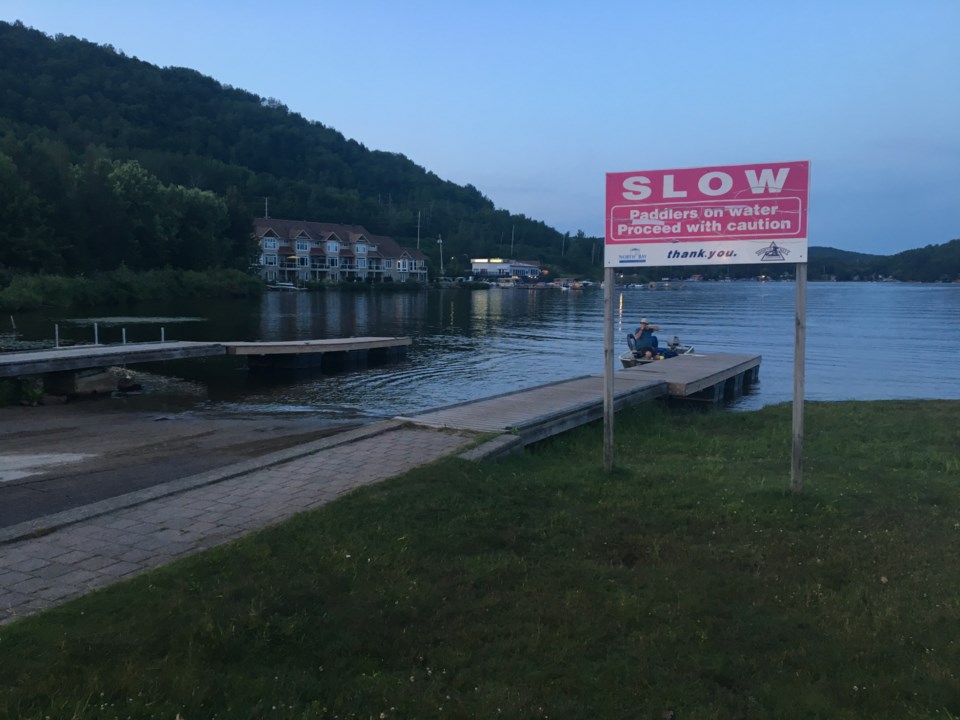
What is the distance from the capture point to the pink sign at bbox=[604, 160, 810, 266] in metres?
7.74

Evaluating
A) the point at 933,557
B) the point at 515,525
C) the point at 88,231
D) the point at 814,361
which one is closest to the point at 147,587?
the point at 515,525

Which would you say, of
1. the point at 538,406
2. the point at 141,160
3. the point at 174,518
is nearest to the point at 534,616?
the point at 174,518

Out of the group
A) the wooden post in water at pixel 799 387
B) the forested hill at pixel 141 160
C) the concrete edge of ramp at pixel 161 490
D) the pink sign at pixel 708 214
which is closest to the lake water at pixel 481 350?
the concrete edge of ramp at pixel 161 490

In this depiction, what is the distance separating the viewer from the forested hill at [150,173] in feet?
219

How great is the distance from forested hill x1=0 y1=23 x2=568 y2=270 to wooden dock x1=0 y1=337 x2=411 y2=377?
4591 centimetres

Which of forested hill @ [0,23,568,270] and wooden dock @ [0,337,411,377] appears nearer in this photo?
wooden dock @ [0,337,411,377]

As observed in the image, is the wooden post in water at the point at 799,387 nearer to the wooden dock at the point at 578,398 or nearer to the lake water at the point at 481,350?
the wooden dock at the point at 578,398

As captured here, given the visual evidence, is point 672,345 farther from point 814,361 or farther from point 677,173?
point 677,173

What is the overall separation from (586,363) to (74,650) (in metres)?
27.3

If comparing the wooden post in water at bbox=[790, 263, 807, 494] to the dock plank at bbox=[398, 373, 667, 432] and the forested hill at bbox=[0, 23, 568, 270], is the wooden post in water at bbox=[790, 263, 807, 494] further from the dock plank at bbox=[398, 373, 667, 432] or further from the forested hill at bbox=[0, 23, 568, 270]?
the forested hill at bbox=[0, 23, 568, 270]

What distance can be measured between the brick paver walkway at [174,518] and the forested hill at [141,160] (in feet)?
204

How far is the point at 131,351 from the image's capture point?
2039 centimetres

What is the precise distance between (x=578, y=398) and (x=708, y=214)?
718cm

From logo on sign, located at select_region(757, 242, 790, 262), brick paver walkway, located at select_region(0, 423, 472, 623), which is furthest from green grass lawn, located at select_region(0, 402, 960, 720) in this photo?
logo on sign, located at select_region(757, 242, 790, 262)
